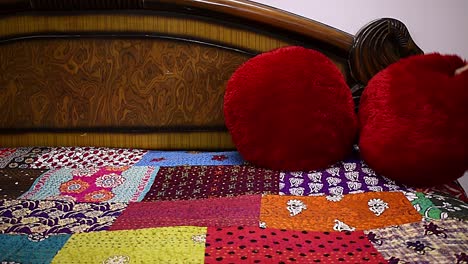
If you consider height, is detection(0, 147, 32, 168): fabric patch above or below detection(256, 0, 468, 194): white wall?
below

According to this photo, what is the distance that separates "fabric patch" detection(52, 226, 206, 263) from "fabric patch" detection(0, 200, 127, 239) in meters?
0.07

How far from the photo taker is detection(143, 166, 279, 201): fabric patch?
122 centimetres

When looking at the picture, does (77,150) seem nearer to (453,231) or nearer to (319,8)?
(319,8)

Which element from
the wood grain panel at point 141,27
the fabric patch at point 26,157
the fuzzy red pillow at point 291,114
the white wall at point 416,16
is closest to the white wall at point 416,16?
the white wall at point 416,16

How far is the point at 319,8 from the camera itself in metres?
→ 1.63

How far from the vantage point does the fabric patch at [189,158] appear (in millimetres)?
1459

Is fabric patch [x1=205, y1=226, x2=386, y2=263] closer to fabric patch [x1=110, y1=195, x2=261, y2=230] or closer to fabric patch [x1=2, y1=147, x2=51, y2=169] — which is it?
fabric patch [x1=110, y1=195, x2=261, y2=230]

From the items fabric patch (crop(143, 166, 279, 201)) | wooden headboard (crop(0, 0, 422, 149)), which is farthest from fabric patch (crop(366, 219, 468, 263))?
wooden headboard (crop(0, 0, 422, 149))

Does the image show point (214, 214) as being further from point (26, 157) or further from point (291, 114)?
point (26, 157)

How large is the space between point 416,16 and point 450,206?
2.65 feet

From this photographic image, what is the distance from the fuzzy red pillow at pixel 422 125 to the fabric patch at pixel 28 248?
834mm

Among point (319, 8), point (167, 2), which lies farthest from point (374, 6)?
point (167, 2)

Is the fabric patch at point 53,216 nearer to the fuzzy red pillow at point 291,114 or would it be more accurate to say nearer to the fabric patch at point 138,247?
the fabric patch at point 138,247

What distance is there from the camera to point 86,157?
1.54m
